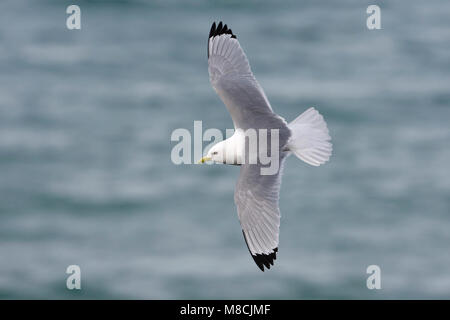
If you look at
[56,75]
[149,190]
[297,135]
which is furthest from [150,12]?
[297,135]

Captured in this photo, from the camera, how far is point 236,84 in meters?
5.44

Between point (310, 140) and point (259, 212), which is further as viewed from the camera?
point (310, 140)

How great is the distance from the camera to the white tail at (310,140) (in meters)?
5.40

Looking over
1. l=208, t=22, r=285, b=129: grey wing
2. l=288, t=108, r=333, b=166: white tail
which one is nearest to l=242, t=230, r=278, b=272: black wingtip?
l=288, t=108, r=333, b=166: white tail

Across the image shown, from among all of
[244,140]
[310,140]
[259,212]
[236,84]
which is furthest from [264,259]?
[236,84]

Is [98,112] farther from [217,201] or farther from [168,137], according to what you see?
[217,201]

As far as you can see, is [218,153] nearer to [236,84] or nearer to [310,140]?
[236,84]

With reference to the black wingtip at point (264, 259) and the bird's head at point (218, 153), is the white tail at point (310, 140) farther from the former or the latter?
the black wingtip at point (264, 259)

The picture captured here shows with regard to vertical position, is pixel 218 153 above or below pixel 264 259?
above

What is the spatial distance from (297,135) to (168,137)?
4986mm

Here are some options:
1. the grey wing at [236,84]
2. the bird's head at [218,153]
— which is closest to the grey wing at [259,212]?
the bird's head at [218,153]

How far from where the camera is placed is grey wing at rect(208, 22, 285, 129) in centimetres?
536

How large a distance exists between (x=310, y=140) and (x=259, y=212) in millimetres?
643

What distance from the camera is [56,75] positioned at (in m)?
11.8
